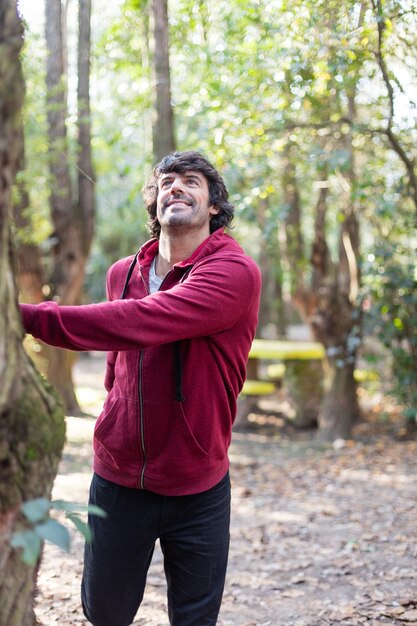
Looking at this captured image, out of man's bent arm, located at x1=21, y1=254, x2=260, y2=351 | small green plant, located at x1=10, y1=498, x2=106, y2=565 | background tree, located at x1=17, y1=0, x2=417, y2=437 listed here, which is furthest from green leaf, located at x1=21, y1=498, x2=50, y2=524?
background tree, located at x1=17, y1=0, x2=417, y2=437

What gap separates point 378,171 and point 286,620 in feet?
21.0

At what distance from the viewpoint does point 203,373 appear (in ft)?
8.34

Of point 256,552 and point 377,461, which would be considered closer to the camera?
point 256,552

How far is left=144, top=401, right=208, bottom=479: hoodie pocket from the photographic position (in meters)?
2.55

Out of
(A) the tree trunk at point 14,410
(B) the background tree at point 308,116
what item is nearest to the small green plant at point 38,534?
(A) the tree trunk at point 14,410

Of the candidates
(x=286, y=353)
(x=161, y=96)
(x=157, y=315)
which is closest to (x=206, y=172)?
(x=157, y=315)

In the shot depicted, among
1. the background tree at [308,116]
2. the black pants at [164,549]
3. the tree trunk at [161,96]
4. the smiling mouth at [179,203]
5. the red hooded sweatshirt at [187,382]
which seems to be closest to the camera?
the red hooded sweatshirt at [187,382]

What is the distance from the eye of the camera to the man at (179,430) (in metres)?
2.54

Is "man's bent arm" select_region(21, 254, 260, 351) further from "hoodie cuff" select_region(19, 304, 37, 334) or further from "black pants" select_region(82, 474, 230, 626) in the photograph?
"black pants" select_region(82, 474, 230, 626)

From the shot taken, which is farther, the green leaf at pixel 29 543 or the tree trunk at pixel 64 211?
the tree trunk at pixel 64 211

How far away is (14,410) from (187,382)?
96 centimetres

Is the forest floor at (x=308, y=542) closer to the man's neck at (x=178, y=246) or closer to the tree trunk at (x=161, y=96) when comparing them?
the man's neck at (x=178, y=246)

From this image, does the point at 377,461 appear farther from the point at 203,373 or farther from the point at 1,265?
the point at 1,265

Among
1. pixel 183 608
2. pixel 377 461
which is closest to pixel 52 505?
pixel 183 608
